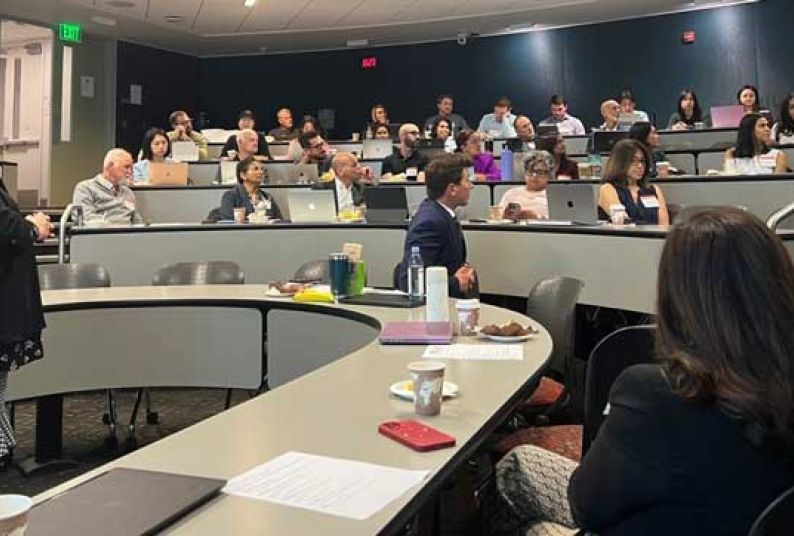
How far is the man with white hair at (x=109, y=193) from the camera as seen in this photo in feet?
17.9

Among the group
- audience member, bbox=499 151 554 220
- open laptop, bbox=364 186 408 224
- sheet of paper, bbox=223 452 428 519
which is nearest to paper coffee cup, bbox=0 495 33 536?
sheet of paper, bbox=223 452 428 519

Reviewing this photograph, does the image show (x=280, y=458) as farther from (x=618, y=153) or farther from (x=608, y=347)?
(x=618, y=153)

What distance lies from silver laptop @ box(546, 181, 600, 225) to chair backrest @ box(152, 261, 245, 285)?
6.28 ft

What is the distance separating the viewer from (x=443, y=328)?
2.41 metres

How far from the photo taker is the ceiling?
32.0ft

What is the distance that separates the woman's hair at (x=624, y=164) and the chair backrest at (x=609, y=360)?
2970 mm

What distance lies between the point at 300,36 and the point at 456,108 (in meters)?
2.75

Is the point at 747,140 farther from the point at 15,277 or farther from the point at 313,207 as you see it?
the point at 15,277

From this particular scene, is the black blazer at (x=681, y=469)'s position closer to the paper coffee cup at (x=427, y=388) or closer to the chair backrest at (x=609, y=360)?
the paper coffee cup at (x=427, y=388)

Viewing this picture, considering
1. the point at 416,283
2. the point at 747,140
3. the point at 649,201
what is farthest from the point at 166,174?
the point at 747,140

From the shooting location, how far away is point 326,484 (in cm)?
126

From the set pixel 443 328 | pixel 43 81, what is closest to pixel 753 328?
pixel 443 328

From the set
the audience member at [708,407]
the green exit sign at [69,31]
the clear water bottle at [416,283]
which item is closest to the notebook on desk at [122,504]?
the audience member at [708,407]

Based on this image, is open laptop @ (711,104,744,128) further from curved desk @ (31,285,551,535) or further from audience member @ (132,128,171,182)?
curved desk @ (31,285,551,535)
